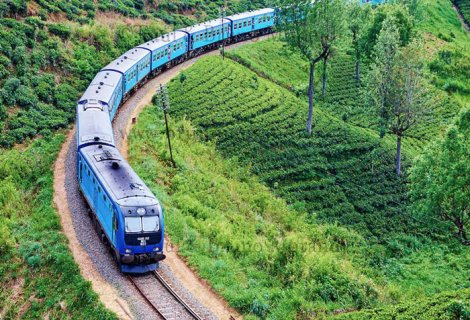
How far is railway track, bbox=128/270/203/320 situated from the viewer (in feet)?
74.6

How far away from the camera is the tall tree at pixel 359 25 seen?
57197 millimetres

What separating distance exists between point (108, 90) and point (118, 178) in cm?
1668

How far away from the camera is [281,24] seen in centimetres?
4612

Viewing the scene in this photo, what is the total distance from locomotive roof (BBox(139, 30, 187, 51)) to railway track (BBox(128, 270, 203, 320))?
A: 3305 centimetres

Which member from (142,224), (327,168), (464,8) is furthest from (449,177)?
(464,8)

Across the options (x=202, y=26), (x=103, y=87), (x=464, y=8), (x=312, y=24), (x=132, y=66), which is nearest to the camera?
(x=103, y=87)

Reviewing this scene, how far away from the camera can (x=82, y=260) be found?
2611 centimetres

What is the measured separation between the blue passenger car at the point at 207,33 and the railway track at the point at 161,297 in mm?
39994

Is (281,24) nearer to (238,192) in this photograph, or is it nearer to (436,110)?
(238,192)

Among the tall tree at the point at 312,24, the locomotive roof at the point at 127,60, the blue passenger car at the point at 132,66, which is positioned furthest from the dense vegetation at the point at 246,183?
the tall tree at the point at 312,24

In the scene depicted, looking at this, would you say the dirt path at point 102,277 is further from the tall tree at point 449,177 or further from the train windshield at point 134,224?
the tall tree at point 449,177

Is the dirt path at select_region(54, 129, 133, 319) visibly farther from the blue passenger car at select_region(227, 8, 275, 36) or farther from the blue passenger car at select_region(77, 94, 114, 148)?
the blue passenger car at select_region(227, 8, 275, 36)

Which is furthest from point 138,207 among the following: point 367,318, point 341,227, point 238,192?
point 341,227

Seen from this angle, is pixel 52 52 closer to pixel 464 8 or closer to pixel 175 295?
pixel 175 295
